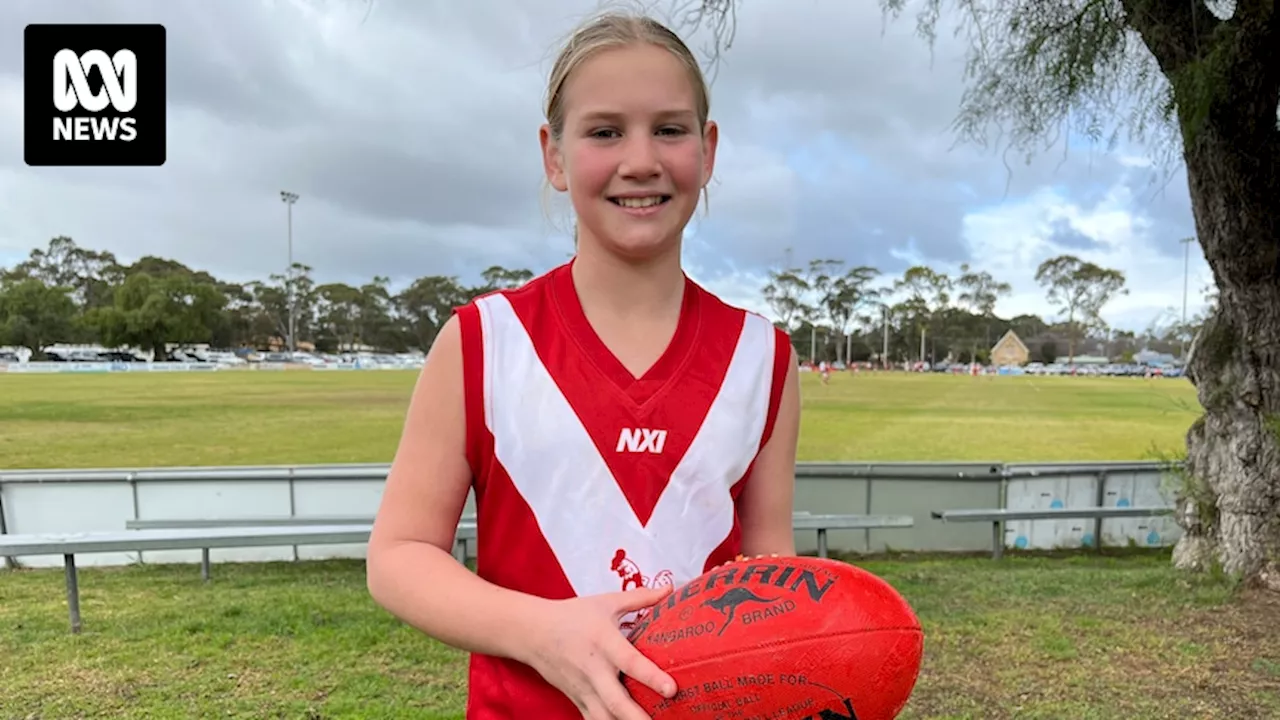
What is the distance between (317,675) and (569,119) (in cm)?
436

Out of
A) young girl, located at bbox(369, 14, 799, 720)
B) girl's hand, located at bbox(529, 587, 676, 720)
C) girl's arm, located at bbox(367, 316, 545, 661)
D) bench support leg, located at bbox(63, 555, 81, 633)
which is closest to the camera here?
girl's hand, located at bbox(529, 587, 676, 720)

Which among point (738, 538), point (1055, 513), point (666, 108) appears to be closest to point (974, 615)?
point (1055, 513)

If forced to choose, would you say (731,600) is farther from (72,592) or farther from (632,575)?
(72,592)

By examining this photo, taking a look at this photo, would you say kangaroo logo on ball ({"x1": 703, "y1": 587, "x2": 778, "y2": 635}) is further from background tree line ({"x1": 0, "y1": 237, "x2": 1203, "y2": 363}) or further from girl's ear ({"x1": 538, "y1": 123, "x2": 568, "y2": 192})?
background tree line ({"x1": 0, "y1": 237, "x2": 1203, "y2": 363})

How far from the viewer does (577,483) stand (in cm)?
107

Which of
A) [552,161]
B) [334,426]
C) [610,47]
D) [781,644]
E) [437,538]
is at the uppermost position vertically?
[610,47]

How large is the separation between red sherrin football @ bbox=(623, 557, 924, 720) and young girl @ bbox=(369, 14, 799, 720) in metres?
0.07

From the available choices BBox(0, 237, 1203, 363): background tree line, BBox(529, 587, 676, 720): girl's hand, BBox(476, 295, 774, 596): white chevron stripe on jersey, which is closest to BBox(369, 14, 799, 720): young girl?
BBox(476, 295, 774, 596): white chevron stripe on jersey

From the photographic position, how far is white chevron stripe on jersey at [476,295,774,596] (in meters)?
1.07

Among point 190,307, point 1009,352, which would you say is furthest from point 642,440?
point 1009,352

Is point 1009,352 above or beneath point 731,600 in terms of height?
above

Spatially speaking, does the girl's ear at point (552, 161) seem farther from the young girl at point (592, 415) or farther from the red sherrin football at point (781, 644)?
the red sherrin football at point (781, 644)

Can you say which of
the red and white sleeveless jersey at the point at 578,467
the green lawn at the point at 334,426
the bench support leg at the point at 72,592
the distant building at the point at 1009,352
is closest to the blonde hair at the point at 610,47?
the red and white sleeveless jersey at the point at 578,467

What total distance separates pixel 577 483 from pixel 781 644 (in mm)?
333
